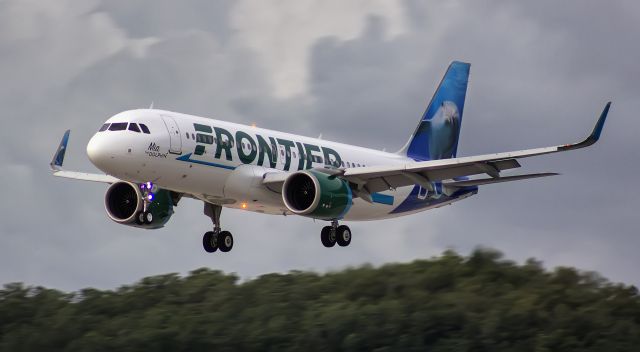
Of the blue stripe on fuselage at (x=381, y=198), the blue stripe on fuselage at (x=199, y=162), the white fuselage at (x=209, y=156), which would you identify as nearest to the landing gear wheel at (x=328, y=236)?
the white fuselage at (x=209, y=156)

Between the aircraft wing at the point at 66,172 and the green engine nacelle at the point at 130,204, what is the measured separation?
33.2 inches

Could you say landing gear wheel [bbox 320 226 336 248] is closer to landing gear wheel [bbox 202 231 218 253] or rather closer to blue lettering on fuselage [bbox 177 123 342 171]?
blue lettering on fuselage [bbox 177 123 342 171]

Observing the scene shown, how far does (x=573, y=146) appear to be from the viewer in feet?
134

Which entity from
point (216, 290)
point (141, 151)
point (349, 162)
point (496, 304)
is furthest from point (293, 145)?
point (216, 290)

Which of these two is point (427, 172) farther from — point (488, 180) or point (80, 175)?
point (80, 175)

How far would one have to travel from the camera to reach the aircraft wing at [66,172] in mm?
50344

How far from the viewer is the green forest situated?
2926 inches

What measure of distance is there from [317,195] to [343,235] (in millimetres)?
4698

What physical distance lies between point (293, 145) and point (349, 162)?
3.44m

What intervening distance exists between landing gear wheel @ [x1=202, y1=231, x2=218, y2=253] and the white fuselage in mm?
3574

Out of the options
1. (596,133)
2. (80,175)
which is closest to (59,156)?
(80,175)

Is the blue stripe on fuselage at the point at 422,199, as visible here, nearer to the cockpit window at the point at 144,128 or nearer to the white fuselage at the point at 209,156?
the white fuselage at the point at 209,156

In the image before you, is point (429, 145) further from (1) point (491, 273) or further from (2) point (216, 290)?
(2) point (216, 290)

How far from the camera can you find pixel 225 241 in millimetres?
51438
